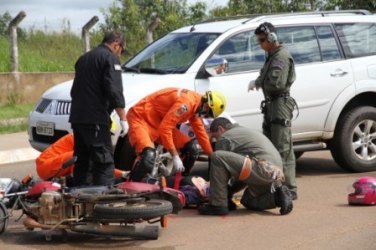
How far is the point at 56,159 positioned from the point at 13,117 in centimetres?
784

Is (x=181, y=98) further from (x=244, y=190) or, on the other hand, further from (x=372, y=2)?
(x=372, y=2)

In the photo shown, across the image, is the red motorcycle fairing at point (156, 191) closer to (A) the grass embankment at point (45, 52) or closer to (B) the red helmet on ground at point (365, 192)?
(B) the red helmet on ground at point (365, 192)

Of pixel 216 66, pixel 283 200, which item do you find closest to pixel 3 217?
pixel 283 200

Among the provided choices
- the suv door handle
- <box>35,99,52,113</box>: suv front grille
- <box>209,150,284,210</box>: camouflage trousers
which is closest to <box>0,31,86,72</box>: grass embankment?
<box>35,99,52,113</box>: suv front grille

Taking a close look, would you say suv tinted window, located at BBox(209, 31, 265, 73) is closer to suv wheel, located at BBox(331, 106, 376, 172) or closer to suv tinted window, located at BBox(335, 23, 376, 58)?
suv tinted window, located at BBox(335, 23, 376, 58)

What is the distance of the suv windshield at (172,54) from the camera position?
9.96 metres

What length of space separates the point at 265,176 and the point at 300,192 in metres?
1.51

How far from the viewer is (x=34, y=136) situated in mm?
10078

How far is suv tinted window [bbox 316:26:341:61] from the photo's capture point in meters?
10.5

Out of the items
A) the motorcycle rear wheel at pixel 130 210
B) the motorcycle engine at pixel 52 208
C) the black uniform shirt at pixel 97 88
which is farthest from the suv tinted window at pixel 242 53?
the motorcycle engine at pixel 52 208

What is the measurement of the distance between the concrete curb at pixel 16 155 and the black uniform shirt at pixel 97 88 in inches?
192

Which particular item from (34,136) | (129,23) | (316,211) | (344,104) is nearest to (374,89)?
(344,104)

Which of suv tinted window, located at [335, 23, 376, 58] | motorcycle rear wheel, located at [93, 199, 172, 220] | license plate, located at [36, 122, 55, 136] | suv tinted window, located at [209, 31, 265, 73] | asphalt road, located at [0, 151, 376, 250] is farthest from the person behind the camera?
suv tinted window, located at [335, 23, 376, 58]

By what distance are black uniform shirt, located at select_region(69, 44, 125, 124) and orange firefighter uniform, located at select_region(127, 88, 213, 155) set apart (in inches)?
23.3
